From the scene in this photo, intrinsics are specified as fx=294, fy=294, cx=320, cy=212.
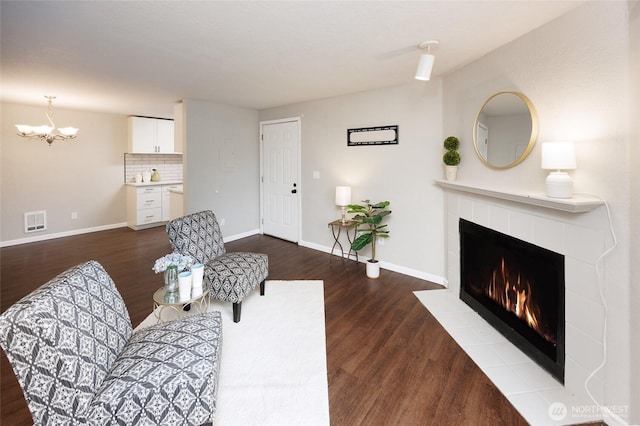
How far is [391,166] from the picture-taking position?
3.90 meters

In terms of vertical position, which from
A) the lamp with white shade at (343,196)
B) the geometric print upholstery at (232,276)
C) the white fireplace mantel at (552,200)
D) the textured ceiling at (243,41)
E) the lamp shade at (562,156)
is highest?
the textured ceiling at (243,41)

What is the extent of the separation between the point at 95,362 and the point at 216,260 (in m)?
1.64

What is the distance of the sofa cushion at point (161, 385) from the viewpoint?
1.23m

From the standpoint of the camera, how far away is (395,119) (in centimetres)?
378

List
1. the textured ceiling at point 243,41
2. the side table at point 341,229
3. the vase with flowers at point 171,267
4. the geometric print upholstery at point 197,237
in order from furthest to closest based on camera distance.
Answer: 1. the side table at point 341,229
2. the geometric print upholstery at point 197,237
3. the vase with flowers at point 171,267
4. the textured ceiling at point 243,41

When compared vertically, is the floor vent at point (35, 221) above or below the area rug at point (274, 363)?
above

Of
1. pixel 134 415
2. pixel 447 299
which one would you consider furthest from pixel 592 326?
pixel 134 415

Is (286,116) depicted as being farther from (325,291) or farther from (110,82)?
(325,291)

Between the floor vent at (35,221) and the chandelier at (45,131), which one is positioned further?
the floor vent at (35,221)

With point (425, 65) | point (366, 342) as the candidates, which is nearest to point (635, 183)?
point (425, 65)

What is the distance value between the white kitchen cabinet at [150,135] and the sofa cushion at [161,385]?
588cm

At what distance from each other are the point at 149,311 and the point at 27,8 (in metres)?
2.48

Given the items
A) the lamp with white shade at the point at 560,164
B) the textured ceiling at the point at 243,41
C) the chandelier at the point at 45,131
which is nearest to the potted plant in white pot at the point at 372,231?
the textured ceiling at the point at 243,41

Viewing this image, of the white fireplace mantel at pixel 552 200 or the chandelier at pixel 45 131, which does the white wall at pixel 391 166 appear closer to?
the white fireplace mantel at pixel 552 200
